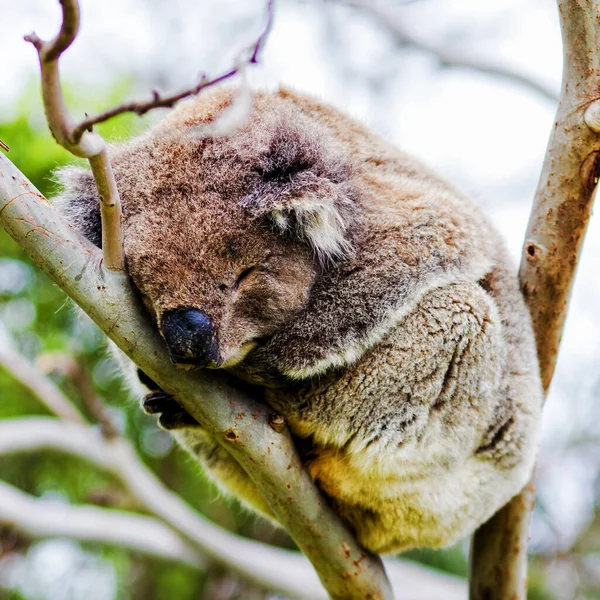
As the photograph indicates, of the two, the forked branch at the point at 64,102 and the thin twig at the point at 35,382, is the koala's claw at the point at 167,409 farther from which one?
the thin twig at the point at 35,382

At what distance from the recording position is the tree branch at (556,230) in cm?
271

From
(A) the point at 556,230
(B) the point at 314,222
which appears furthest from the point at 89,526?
(A) the point at 556,230

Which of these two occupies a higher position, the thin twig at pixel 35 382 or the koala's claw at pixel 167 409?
the koala's claw at pixel 167 409

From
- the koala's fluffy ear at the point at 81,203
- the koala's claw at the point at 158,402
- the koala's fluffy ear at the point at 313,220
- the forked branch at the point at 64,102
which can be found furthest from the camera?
the koala's fluffy ear at the point at 81,203

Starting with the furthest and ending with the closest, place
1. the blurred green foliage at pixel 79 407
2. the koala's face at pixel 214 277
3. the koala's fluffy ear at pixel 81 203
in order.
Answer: the blurred green foliage at pixel 79 407 < the koala's fluffy ear at pixel 81 203 < the koala's face at pixel 214 277

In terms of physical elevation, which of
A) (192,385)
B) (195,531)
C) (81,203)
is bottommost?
(195,531)

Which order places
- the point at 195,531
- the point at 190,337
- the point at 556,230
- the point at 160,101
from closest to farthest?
1. the point at 160,101
2. the point at 190,337
3. the point at 556,230
4. the point at 195,531

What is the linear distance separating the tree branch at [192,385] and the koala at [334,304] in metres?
0.10

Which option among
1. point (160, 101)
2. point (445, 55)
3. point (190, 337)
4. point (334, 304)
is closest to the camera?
point (160, 101)

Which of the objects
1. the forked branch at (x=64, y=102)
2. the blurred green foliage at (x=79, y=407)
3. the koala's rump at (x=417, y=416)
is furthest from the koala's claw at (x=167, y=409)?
the blurred green foliage at (x=79, y=407)

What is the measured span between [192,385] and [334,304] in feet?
2.08

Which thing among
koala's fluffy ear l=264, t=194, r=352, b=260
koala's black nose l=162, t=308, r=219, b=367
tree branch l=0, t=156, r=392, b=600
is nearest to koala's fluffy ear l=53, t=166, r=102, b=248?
tree branch l=0, t=156, r=392, b=600

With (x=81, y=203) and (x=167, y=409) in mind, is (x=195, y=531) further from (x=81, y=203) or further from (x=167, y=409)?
(x=81, y=203)

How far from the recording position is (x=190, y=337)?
2203 millimetres
